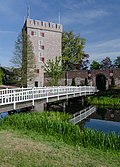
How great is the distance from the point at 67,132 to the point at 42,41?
32128 mm

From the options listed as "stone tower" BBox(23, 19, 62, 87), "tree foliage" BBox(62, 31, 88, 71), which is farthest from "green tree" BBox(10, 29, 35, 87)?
"tree foliage" BBox(62, 31, 88, 71)

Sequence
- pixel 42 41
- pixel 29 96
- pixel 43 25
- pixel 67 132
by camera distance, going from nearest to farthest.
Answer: pixel 67 132 < pixel 29 96 < pixel 42 41 < pixel 43 25

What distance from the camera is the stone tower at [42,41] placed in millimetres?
38938

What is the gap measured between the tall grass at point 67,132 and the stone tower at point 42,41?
26.8 metres

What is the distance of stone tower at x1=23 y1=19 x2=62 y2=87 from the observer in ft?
128

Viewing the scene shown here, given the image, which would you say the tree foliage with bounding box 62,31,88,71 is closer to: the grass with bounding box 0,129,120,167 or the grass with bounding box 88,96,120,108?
the grass with bounding box 88,96,120,108

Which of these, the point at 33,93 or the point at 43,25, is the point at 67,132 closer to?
the point at 33,93

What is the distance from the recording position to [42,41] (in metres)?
40.0

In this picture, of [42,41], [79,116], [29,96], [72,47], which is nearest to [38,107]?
[29,96]

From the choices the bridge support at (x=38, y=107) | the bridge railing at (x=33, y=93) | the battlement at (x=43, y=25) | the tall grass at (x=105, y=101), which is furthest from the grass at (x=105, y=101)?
the battlement at (x=43, y=25)

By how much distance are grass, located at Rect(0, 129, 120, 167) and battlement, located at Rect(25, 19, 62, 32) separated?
32376 mm

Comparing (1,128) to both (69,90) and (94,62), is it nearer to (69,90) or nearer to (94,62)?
(69,90)

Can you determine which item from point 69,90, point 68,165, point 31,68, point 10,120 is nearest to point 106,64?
point 31,68

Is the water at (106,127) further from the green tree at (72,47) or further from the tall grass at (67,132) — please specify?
the green tree at (72,47)
